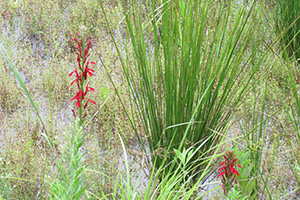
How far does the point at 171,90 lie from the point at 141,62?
196 mm

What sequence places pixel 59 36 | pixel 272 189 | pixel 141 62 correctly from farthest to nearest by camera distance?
pixel 59 36
pixel 272 189
pixel 141 62

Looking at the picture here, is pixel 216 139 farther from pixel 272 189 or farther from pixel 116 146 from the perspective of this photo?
pixel 116 146

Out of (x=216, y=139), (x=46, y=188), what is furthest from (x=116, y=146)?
(x=216, y=139)

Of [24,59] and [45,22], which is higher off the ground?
[45,22]

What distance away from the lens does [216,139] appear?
5.77ft

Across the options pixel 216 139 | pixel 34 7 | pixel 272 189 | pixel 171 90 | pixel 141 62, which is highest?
pixel 34 7

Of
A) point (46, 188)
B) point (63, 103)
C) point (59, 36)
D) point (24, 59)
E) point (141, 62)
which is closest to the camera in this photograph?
point (141, 62)

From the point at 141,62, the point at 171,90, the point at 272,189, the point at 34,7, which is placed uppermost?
the point at 34,7

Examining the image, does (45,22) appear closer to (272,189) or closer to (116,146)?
(116,146)

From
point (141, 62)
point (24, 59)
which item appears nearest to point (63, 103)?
point (24, 59)

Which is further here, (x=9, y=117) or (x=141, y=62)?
(x=9, y=117)

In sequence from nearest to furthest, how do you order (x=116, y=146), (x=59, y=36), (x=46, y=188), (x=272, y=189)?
(x=46, y=188)
(x=272, y=189)
(x=116, y=146)
(x=59, y=36)

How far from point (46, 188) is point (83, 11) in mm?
2303

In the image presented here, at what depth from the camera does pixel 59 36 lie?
3340mm
